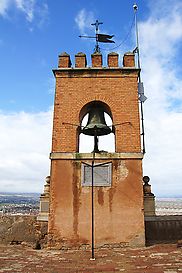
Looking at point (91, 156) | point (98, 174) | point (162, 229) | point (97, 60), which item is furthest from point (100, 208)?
point (97, 60)

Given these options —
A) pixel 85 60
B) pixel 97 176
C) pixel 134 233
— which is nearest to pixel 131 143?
pixel 97 176

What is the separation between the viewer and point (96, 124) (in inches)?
361

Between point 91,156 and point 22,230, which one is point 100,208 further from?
point 22,230

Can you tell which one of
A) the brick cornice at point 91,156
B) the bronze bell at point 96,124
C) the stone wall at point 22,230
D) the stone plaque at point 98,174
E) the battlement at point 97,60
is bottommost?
the stone wall at point 22,230

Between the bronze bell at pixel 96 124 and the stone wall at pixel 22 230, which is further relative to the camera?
the bronze bell at pixel 96 124

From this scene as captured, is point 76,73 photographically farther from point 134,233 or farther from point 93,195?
point 134,233

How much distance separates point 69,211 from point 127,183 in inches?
76.8

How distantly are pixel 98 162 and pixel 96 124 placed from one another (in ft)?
4.40

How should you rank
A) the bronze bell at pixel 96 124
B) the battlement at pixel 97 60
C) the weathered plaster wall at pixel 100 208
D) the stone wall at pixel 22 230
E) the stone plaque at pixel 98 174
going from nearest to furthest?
1. the weathered plaster wall at pixel 100 208
2. the stone plaque at pixel 98 174
3. the stone wall at pixel 22 230
4. the bronze bell at pixel 96 124
5. the battlement at pixel 97 60

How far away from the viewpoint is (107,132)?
944cm

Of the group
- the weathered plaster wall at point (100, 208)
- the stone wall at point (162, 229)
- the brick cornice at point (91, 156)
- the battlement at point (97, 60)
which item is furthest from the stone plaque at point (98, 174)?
the battlement at point (97, 60)

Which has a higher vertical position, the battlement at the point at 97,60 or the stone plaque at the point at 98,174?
the battlement at the point at 97,60

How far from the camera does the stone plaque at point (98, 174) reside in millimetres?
8438

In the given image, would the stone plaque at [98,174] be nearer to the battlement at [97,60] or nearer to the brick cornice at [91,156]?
the brick cornice at [91,156]
